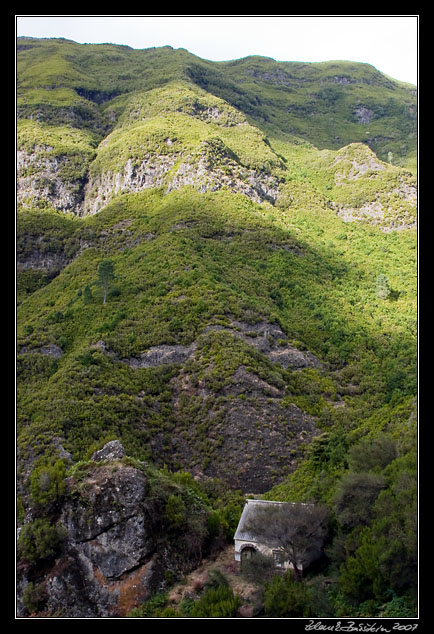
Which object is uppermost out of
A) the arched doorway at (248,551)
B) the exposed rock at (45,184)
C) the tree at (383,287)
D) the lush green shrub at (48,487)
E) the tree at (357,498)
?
the exposed rock at (45,184)

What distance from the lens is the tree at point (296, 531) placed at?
2970cm

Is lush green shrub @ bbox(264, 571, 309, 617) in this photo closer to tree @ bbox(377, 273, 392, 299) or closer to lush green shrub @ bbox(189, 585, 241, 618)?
lush green shrub @ bbox(189, 585, 241, 618)

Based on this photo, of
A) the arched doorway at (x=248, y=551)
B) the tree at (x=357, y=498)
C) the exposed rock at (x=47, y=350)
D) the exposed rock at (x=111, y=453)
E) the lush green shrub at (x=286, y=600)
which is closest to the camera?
the lush green shrub at (x=286, y=600)

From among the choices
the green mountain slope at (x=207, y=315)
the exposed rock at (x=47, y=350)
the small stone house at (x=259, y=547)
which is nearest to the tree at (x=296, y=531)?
the small stone house at (x=259, y=547)

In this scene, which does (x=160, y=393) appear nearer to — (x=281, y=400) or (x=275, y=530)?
(x=281, y=400)

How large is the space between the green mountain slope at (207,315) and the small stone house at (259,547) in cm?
134

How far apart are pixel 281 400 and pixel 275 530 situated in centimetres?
2758

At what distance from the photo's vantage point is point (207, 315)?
6719cm

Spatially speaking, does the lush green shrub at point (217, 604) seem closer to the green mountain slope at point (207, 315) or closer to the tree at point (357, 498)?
the green mountain slope at point (207, 315)

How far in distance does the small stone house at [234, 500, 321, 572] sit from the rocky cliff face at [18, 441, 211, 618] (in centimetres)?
291

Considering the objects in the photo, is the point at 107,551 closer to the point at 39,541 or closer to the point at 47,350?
the point at 39,541

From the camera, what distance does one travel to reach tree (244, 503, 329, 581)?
29703 mm

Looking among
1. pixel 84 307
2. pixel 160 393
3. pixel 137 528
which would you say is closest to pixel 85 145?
pixel 84 307

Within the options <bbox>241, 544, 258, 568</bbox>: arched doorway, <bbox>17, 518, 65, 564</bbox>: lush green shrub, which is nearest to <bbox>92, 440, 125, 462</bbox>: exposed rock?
<bbox>17, 518, 65, 564</bbox>: lush green shrub
